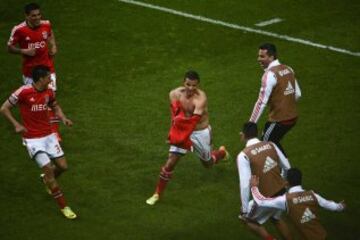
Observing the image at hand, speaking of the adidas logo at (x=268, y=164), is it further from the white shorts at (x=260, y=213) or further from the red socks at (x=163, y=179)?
the red socks at (x=163, y=179)

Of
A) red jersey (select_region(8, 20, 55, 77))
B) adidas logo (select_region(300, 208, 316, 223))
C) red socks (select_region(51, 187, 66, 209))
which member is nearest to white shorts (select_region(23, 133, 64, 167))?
red socks (select_region(51, 187, 66, 209))

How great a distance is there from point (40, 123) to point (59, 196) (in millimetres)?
1162

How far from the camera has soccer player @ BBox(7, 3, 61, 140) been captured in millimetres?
14391

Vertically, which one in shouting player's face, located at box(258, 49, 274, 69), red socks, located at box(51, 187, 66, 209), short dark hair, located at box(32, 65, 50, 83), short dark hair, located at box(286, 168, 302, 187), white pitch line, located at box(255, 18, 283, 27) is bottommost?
red socks, located at box(51, 187, 66, 209)

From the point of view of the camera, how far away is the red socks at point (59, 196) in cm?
1222

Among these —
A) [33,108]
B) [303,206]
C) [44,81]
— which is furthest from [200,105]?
[303,206]

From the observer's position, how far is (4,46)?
18.9 meters

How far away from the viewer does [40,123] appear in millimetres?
12211

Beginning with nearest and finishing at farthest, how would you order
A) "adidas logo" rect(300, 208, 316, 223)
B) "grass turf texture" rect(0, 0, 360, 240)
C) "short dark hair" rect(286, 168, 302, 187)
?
"adidas logo" rect(300, 208, 316, 223) < "short dark hair" rect(286, 168, 302, 187) < "grass turf texture" rect(0, 0, 360, 240)

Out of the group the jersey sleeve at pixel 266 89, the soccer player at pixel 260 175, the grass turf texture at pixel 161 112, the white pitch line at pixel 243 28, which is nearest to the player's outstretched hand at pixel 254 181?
the soccer player at pixel 260 175

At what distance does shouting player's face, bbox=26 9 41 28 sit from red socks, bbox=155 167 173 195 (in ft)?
12.7

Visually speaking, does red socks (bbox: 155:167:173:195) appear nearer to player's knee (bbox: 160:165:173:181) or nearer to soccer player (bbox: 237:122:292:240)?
player's knee (bbox: 160:165:173:181)

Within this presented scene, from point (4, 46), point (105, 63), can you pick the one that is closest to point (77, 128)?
point (105, 63)

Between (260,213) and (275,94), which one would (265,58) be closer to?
(275,94)
